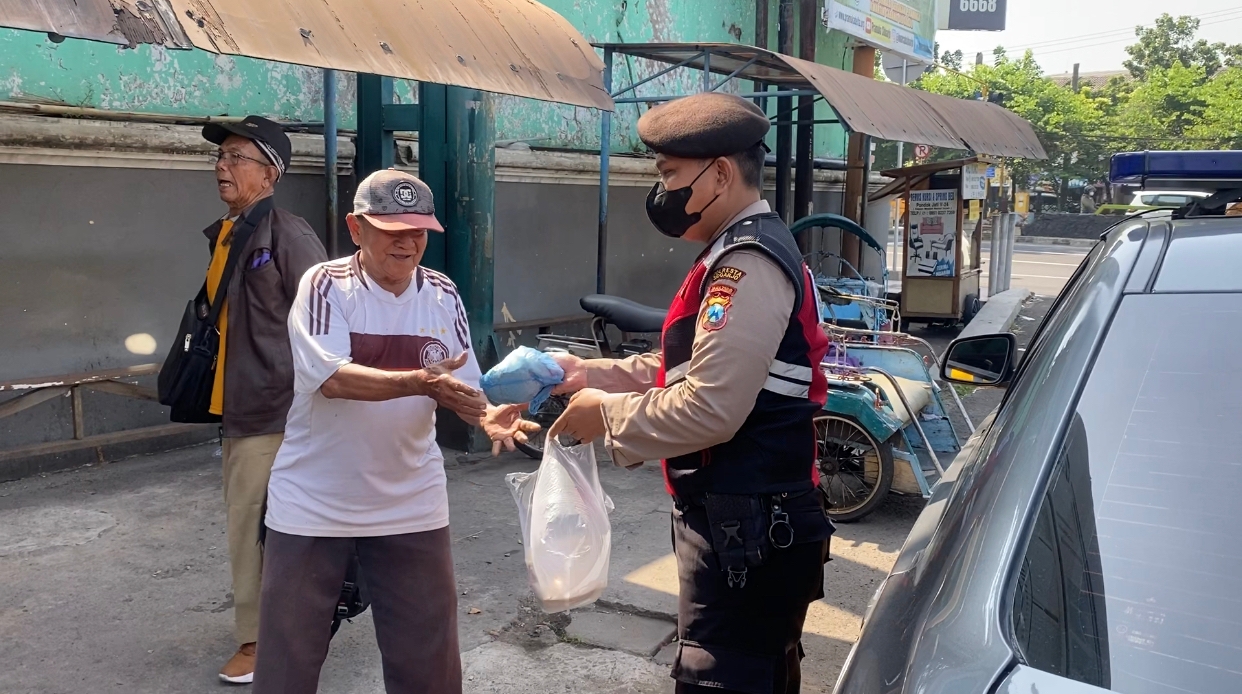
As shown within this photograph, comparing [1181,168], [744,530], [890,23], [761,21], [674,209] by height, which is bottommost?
[744,530]

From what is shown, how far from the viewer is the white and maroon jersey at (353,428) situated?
2.56 metres

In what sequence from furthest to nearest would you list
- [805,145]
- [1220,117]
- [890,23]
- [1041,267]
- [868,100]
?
[1220,117], [1041,267], [890,23], [805,145], [868,100]

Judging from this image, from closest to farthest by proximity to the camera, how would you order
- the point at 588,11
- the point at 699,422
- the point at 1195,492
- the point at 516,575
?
1. the point at 1195,492
2. the point at 699,422
3. the point at 516,575
4. the point at 588,11

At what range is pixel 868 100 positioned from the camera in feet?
24.4

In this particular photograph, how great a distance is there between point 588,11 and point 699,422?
7978 millimetres

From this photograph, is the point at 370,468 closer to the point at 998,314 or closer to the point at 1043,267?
the point at 998,314

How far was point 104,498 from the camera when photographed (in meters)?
5.43

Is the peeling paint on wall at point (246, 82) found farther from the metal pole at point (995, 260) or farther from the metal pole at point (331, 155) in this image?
the metal pole at point (995, 260)

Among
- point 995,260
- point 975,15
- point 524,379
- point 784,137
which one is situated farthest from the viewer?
point 975,15

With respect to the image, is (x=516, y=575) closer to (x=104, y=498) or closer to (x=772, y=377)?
(x=104, y=498)

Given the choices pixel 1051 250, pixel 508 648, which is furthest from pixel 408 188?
pixel 1051 250

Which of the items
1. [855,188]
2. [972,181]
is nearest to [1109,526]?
[972,181]

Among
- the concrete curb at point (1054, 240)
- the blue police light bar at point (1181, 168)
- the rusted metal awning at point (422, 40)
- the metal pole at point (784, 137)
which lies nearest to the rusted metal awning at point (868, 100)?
the rusted metal awning at point (422, 40)

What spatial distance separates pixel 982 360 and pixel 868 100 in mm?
4548
